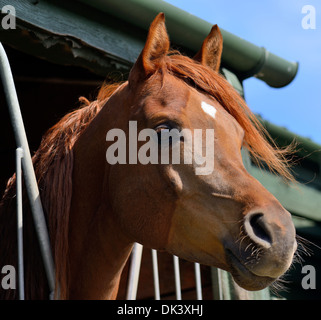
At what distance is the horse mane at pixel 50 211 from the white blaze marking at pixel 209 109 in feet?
1.78

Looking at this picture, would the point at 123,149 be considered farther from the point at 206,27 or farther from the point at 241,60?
the point at 241,60

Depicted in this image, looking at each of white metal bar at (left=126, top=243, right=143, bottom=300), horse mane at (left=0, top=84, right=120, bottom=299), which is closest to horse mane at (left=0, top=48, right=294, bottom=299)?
horse mane at (left=0, top=84, right=120, bottom=299)

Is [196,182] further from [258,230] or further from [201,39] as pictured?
[201,39]

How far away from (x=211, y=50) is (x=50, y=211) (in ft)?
3.16

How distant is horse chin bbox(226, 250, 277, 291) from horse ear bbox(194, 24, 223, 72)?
3.10 feet

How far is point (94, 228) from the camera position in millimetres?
2129

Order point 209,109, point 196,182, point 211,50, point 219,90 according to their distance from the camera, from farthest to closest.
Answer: point 211,50
point 219,90
point 209,109
point 196,182

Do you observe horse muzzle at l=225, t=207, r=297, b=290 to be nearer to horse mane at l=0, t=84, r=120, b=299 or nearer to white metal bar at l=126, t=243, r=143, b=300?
horse mane at l=0, t=84, r=120, b=299

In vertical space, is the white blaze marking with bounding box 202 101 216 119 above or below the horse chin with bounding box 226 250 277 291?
above

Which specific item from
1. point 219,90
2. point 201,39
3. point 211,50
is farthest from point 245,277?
point 201,39

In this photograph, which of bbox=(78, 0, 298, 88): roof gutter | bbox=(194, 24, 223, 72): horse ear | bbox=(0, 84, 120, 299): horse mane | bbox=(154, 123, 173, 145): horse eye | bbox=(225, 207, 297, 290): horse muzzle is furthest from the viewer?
bbox=(78, 0, 298, 88): roof gutter

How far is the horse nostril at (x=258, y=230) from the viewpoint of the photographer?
168 centimetres

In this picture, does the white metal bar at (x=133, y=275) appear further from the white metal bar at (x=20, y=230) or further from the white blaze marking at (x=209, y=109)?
the white blaze marking at (x=209, y=109)

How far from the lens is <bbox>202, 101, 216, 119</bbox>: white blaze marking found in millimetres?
1988
